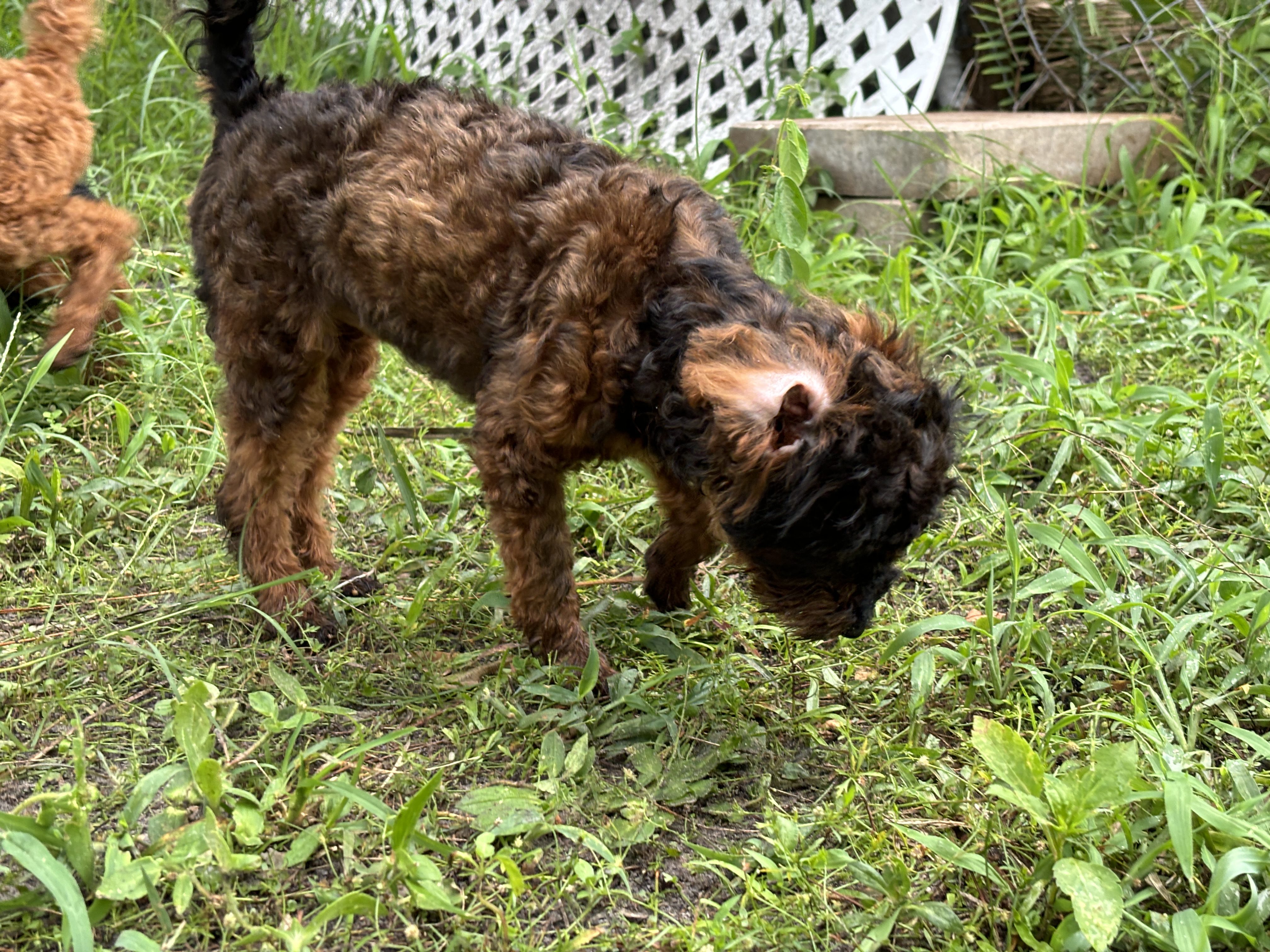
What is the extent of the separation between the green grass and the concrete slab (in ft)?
2.67

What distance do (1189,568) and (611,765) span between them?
1665 mm

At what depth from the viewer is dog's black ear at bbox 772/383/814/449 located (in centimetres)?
244

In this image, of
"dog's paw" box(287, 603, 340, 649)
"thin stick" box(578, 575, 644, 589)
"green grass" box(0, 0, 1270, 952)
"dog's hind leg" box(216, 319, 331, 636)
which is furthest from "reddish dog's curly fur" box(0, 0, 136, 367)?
"thin stick" box(578, 575, 644, 589)

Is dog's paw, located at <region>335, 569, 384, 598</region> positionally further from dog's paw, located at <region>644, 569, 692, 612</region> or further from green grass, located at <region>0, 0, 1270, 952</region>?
dog's paw, located at <region>644, 569, 692, 612</region>

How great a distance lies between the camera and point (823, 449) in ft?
8.02

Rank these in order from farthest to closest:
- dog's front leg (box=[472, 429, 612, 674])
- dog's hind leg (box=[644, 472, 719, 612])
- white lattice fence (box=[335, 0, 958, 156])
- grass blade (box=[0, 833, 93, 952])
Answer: white lattice fence (box=[335, 0, 958, 156]) < dog's hind leg (box=[644, 472, 719, 612]) < dog's front leg (box=[472, 429, 612, 674]) < grass blade (box=[0, 833, 93, 952])

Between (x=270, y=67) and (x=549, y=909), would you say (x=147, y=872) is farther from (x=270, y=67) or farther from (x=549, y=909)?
(x=270, y=67)

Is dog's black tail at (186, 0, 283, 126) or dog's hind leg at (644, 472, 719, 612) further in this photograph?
dog's black tail at (186, 0, 283, 126)

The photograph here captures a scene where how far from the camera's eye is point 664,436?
276cm

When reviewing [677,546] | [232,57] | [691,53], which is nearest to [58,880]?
[677,546]

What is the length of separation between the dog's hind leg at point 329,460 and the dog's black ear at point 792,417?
5.28 feet

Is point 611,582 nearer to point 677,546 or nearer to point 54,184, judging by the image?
point 677,546

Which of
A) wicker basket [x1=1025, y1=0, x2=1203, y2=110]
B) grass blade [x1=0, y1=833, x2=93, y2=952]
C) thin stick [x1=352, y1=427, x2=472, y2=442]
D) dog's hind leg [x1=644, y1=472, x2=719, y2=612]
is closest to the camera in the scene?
grass blade [x1=0, y1=833, x2=93, y2=952]

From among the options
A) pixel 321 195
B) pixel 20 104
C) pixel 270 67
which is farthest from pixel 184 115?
pixel 321 195
